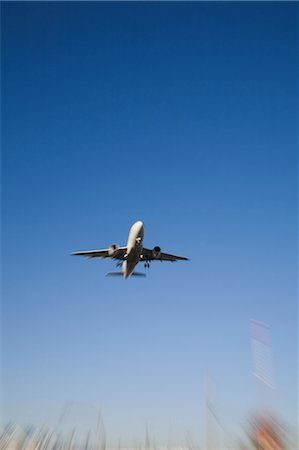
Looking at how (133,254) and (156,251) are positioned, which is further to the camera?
(156,251)

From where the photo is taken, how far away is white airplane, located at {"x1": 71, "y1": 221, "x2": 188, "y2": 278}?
7056cm

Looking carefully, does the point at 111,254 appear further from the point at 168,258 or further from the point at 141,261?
the point at 168,258

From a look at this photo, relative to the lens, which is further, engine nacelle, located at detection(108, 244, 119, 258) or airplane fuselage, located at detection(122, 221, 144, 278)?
engine nacelle, located at detection(108, 244, 119, 258)

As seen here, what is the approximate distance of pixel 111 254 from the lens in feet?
255

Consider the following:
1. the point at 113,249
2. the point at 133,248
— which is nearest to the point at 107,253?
the point at 113,249

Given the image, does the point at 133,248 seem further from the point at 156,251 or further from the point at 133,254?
the point at 156,251

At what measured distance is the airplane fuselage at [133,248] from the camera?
70025mm

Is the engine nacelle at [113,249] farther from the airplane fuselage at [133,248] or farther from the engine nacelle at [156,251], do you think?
the engine nacelle at [156,251]

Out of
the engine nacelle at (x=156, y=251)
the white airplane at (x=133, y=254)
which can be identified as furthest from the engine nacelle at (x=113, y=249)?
the engine nacelle at (x=156, y=251)

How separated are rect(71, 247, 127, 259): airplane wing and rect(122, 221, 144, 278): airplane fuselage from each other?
1.80m

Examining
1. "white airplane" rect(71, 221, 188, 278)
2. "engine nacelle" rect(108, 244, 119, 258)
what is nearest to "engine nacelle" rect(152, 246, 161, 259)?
"white airplane" rect(71, 221, 188, 278)

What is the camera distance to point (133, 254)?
A: 7300 cm

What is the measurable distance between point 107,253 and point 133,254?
27.8 ft

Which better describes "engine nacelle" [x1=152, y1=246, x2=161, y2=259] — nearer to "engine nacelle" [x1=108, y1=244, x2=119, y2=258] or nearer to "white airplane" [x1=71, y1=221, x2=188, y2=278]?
"white airplane" [x1=71, y1=221, x2=188, y2=278]
